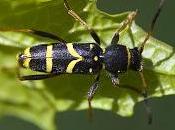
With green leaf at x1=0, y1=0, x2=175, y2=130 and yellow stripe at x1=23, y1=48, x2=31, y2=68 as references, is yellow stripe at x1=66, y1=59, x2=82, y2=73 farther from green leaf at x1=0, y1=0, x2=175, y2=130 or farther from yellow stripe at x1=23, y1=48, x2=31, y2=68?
yellow stripe at x1=23, y1=48, x2=31, y2=68

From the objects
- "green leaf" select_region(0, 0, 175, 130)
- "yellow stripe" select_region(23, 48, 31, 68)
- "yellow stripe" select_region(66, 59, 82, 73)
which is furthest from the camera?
"yellow stripe" select_region(66, 59, 82, 73)

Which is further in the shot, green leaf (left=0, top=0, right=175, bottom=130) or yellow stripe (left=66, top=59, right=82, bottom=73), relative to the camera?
yellow stripe (left=66, top=59, right=82, bottom=73)

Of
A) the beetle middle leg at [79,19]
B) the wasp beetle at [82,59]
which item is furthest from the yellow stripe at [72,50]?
the beetle middle leg at [79,19]

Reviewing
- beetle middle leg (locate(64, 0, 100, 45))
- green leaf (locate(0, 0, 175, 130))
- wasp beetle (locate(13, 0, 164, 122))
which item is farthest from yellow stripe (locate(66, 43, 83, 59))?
beetle middle leg (locate(64, 0, 100, 45))

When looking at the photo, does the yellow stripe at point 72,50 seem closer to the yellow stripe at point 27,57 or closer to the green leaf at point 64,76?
the green leaf at point 64,76

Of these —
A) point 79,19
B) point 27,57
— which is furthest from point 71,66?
point 79,19

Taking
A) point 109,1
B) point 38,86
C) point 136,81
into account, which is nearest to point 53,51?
point 38,86

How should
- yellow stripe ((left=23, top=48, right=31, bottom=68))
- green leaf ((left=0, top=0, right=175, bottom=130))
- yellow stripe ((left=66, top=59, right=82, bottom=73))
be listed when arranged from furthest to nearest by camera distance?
yellow stripe ((left=66, top=59, right=82, bottom=73)), yellow stripe ((left=23, top=48, right=31, bottom=68)), green leaf ((left=0, top=0, right=175, bottom=130))
